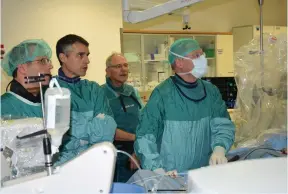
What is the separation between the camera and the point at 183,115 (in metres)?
1.77

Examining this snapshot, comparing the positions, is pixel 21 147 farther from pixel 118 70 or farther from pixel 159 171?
pixel 118 70

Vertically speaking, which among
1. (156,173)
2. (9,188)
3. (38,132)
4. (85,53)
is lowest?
(156,173)

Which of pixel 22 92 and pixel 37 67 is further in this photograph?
pixel 37 67

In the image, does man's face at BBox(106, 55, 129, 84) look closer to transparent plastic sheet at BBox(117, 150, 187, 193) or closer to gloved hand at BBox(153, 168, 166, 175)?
gloved hand at BBox(153, 168, 166, 175)

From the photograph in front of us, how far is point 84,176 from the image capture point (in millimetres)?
1011

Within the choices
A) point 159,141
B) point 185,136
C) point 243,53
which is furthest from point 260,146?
point 243,53

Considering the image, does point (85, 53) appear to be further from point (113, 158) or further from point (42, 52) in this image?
point (113, 158)

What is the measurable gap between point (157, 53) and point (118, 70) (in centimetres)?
189

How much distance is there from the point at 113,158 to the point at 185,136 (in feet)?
2.60

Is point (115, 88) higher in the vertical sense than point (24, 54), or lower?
lower

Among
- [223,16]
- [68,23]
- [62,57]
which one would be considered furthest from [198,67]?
[223,16]

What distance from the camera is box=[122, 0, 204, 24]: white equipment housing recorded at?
64.1 inches

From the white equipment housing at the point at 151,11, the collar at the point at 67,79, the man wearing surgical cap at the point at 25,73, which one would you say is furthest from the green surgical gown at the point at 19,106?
the white equipment housing at the point at 151,11

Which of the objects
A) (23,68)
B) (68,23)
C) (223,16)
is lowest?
(23,68)
